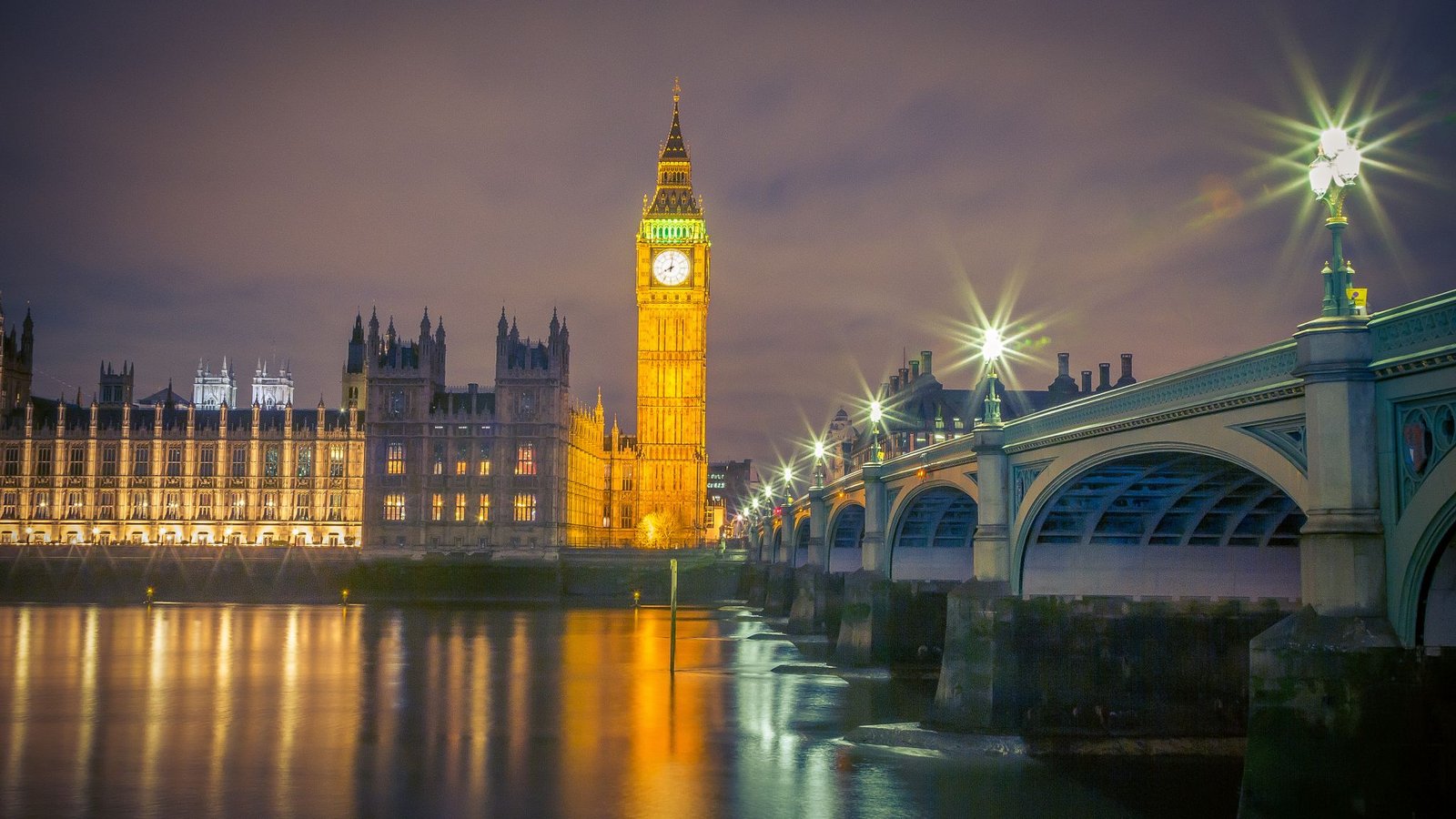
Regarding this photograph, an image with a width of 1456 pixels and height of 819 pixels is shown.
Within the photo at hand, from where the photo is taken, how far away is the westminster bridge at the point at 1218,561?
56.9 feet

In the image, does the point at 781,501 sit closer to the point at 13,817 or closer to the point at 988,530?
the point at 988,530

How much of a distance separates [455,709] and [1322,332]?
27.6m

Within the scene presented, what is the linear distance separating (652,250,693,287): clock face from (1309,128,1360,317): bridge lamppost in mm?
131093

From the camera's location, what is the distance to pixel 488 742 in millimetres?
32406

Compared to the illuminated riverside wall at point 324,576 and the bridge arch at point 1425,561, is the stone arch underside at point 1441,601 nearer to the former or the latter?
the bridge arch at point 1425,561

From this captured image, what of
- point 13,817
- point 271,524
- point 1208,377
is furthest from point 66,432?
point 1208,377

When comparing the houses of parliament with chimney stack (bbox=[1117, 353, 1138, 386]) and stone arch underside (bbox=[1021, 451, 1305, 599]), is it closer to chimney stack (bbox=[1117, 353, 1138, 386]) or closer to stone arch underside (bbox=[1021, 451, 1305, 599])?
chimney stack (bbox=[1117, 353, 1138, 386])

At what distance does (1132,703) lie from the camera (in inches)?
1182

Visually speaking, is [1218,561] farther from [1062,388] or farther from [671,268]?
[671,268]

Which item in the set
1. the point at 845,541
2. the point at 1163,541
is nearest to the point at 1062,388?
the point at 845,541

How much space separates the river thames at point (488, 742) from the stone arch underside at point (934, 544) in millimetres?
5704

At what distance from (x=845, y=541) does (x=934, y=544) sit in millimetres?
17995

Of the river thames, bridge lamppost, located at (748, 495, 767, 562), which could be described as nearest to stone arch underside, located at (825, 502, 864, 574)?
the river thames

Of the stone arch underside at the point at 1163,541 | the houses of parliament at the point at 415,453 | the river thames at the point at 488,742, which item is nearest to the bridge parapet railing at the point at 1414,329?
the river thames at the point at 488,742
